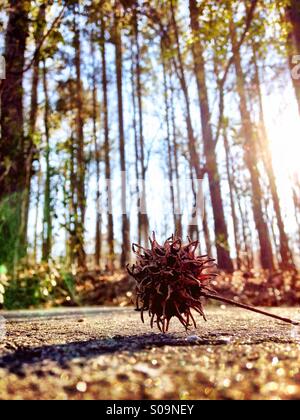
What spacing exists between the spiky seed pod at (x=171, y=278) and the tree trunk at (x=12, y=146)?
3.98m

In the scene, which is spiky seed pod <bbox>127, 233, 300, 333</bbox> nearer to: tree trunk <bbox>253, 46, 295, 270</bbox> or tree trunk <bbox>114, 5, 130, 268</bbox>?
tree trunk <bbox>253, 46, 295, 270</bbox>

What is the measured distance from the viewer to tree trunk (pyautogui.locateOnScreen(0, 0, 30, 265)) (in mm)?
5324

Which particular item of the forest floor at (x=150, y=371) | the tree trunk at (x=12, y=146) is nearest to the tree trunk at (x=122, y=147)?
the tree trunk at (x=12, y=146)

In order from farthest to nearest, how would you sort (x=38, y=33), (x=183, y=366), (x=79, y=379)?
(x=38, y=33)
(x=183, y=366)
(x=79, y=379)

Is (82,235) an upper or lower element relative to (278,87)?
lower

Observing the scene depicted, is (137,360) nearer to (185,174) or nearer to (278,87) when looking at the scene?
(278,87)

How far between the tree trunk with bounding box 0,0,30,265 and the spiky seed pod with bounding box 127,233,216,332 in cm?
398

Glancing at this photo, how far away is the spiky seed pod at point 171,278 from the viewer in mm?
1622

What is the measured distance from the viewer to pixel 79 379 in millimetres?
882

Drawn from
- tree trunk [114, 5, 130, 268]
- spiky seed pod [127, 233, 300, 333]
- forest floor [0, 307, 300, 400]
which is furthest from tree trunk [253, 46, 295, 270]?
forest floor [0, 307, 300, 400]

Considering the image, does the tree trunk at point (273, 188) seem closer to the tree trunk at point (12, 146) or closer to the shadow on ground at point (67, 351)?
the tree trunk at point (12, 146)

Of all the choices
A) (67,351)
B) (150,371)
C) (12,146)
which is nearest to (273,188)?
(12,146)
